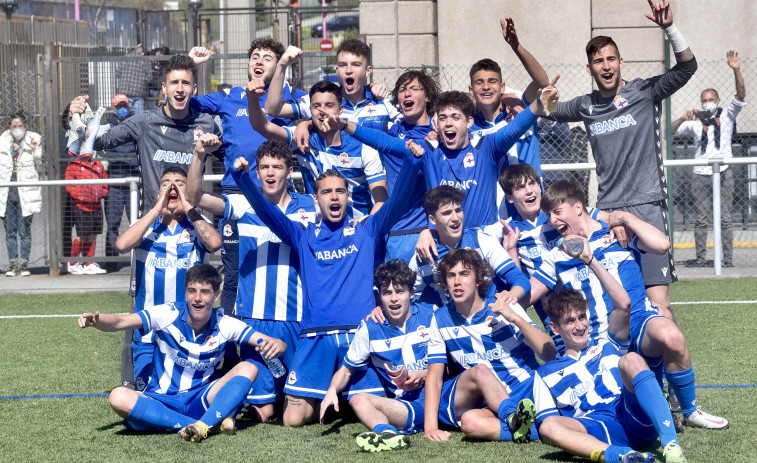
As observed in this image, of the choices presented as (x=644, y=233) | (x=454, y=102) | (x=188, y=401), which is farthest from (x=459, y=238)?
(x=188, y=401)

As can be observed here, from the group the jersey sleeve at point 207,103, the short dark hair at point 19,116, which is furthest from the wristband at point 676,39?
the short dark hair at point 19,116

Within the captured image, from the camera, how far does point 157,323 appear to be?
5559 mm

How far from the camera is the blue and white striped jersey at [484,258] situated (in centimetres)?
561

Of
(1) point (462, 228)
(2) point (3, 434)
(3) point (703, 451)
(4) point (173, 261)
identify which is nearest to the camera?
(3) point (703, 451)

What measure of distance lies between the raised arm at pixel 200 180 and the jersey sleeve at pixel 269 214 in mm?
224

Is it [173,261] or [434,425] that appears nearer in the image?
[434,425]

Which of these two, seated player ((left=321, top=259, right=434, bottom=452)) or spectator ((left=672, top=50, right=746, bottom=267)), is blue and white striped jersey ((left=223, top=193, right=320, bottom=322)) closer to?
seated player ((left=321, top=259, right=434, bottom=452))

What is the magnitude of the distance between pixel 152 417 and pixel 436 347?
1.63m

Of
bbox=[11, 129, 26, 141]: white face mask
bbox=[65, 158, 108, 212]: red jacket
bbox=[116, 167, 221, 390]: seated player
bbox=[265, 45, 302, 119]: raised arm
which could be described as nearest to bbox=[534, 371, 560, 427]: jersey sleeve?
bbox=[116, 167, 221, 390]: seated player

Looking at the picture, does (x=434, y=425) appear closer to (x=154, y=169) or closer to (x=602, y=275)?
(x=602, y=275)

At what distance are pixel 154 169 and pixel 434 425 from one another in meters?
3.01

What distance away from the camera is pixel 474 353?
5398mm

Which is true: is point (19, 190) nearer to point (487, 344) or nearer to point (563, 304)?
point (487, 344)

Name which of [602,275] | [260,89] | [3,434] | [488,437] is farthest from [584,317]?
[3,434]
